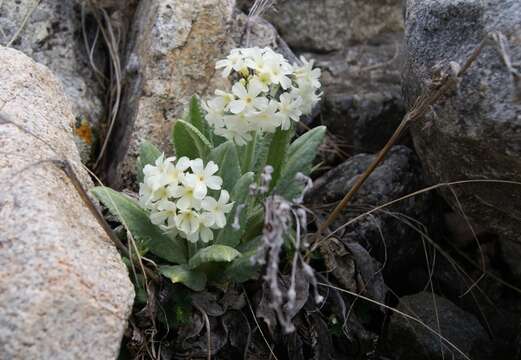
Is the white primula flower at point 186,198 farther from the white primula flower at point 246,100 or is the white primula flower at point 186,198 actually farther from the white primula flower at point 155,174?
the white primula flower at point 246,100

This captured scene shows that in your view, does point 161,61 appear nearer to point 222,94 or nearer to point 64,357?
point 222,94

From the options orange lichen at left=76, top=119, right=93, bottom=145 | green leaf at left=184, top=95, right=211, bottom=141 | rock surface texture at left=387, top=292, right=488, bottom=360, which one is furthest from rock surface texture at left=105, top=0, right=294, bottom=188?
rock surface texture at left=387, top=292, right=488, bottom=360

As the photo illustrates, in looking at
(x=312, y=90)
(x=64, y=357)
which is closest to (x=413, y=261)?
(x=312, y=90)

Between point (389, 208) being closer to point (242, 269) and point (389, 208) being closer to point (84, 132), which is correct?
point (242, 269)

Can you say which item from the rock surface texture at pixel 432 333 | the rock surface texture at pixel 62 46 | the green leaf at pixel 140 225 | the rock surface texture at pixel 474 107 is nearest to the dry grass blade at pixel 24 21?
the rock surface texture at pixel 62 46

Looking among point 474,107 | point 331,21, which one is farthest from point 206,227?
point 331,21

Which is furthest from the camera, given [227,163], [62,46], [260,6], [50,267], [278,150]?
[62,46]

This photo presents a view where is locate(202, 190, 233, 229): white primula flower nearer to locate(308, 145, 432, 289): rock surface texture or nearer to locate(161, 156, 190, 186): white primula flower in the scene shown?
locate(161, 156, 190, 186): white primula flower

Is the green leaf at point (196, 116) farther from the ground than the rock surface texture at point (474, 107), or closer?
farther from the ground
